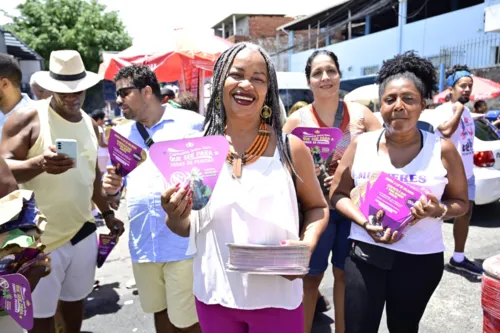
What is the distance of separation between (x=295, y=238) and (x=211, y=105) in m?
0.74

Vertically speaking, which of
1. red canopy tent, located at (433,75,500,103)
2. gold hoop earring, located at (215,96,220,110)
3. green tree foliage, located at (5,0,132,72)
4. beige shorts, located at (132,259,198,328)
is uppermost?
green tree foliage, located at (5,0,132,72)

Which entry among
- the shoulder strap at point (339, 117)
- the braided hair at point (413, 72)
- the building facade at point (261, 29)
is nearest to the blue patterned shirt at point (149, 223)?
the shoulder strap at point (339, 117)

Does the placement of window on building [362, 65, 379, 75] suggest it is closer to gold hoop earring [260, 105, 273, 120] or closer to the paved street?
the paved street

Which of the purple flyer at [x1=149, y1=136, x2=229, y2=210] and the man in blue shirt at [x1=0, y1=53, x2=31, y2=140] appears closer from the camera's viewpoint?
the purple flyer at [x1=149, y1=136, x2=229, y2=210]

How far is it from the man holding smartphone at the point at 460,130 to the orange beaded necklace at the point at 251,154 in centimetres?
305

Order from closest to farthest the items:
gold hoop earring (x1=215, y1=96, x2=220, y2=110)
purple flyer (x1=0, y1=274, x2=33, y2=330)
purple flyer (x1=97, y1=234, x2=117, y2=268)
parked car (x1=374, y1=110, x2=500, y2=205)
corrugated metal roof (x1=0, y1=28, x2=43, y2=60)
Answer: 1. purple flyer (x1=0, y1=274, x2=33, y2=330)
2. gold hoop earring (x1=215, y1=96, x2=220, y2=110)
3. purple flyer (x1=97, y1=234, x2=117, y2=268)
4. parked car (x1=374, y1=110, x2=500, y2=205)
5. corrugated metal roof (x1=0, y1=28, x2=43, y2=60)

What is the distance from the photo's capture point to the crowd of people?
170 cm

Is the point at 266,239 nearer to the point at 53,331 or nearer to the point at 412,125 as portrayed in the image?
the point at 412,125

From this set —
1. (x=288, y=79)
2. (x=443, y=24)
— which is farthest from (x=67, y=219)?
(x=443, y=24)

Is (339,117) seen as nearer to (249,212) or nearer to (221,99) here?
(221,99)

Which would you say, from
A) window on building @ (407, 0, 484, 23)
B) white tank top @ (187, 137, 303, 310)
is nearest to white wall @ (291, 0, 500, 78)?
window on building @ (407, 0, 484, 23)

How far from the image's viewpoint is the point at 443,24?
1470 cm

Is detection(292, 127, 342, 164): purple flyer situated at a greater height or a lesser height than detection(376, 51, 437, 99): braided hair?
lesser

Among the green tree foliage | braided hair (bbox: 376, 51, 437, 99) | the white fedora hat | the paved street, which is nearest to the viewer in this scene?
braided hair (bbox: 376, 51, 437, 99)
